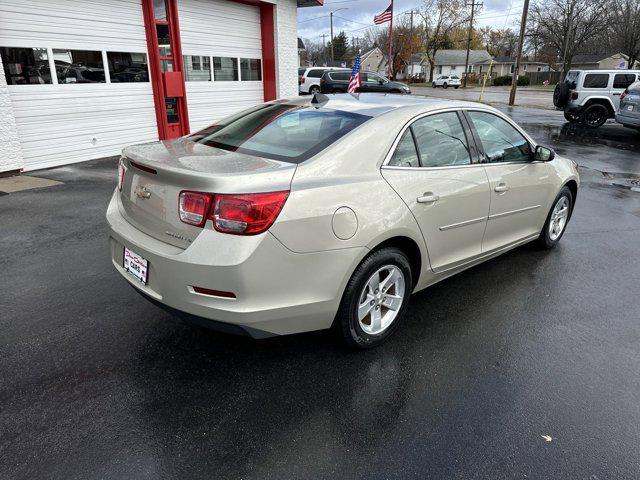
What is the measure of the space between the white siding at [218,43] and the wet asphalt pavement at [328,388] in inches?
322

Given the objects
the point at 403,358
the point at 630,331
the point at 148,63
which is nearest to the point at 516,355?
the point at 403,358

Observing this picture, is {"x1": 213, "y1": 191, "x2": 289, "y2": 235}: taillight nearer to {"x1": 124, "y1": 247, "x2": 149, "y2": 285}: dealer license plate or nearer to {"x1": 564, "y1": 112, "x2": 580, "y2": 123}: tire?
{"x1": 124, "y1": 247, "x2": 149, "y2": 285}: dealer license plate

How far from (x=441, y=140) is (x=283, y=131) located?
1167 mm

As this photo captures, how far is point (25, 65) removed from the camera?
804cm

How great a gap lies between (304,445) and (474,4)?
238ft

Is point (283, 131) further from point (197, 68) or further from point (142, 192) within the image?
point (197, 68)

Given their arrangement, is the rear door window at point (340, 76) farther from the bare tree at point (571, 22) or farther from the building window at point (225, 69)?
the bare tree at point (571, 22)

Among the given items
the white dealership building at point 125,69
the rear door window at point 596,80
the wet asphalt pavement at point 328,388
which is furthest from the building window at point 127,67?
the rear door window at point 596,80

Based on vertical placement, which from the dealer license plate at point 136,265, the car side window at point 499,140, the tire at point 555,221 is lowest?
the tire at point 555,221

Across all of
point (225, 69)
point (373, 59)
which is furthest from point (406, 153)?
point (373, 59)

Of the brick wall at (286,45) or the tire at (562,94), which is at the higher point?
the brick wall at (286,45)

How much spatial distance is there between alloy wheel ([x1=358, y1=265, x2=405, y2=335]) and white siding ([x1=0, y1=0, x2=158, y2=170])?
786 centimetres

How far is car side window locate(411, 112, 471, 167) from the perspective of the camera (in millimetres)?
3264

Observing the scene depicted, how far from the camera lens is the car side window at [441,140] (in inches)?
128
